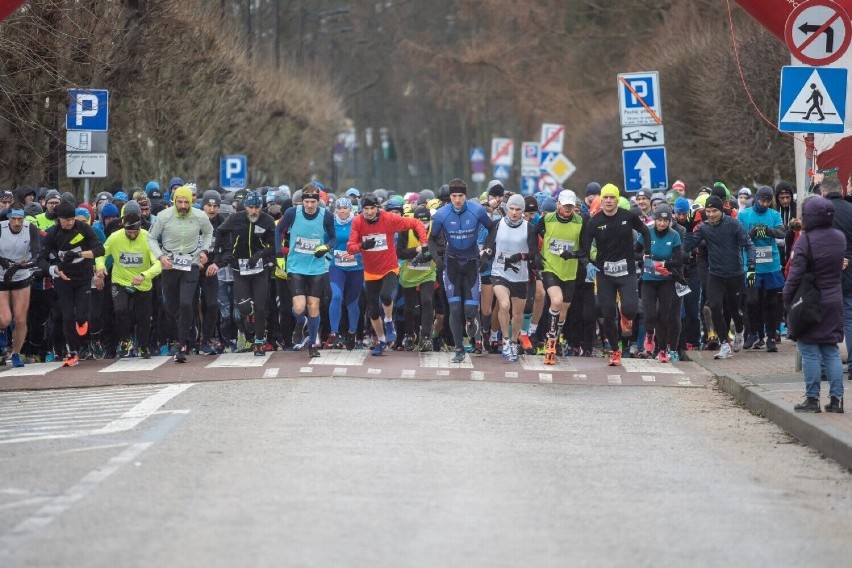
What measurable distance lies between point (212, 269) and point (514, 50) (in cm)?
4721

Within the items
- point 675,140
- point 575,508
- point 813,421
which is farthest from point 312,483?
point 675,140

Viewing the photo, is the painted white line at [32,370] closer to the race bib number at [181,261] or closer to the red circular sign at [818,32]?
the race bib number at [181,261]

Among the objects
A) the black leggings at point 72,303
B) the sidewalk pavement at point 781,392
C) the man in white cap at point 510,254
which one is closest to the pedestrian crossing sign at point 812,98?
the sidewalk pavement at point 781,392

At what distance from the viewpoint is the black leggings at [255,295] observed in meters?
20.6

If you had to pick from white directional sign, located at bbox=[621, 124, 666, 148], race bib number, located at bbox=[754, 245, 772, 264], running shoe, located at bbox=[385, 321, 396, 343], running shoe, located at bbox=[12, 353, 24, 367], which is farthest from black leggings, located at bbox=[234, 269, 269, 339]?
white directional sign, located at bbox=[621, 124, 666, 148]

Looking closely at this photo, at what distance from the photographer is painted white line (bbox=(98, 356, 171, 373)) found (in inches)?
777

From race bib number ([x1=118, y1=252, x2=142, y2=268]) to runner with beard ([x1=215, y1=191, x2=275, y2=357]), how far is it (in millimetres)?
913

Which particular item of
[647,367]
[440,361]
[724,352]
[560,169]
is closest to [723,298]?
[724,352]

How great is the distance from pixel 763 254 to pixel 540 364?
3.11 meters

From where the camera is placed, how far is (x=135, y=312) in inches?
832

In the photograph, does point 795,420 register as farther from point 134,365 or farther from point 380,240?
point 134,365

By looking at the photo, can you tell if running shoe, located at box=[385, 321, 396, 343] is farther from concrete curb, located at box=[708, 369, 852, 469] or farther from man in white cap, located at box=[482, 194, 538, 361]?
concrete curb, located at box=[708, 369, 852, 469]

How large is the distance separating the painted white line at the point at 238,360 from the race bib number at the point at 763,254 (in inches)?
231

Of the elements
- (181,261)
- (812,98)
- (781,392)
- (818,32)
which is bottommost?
(781,392)
